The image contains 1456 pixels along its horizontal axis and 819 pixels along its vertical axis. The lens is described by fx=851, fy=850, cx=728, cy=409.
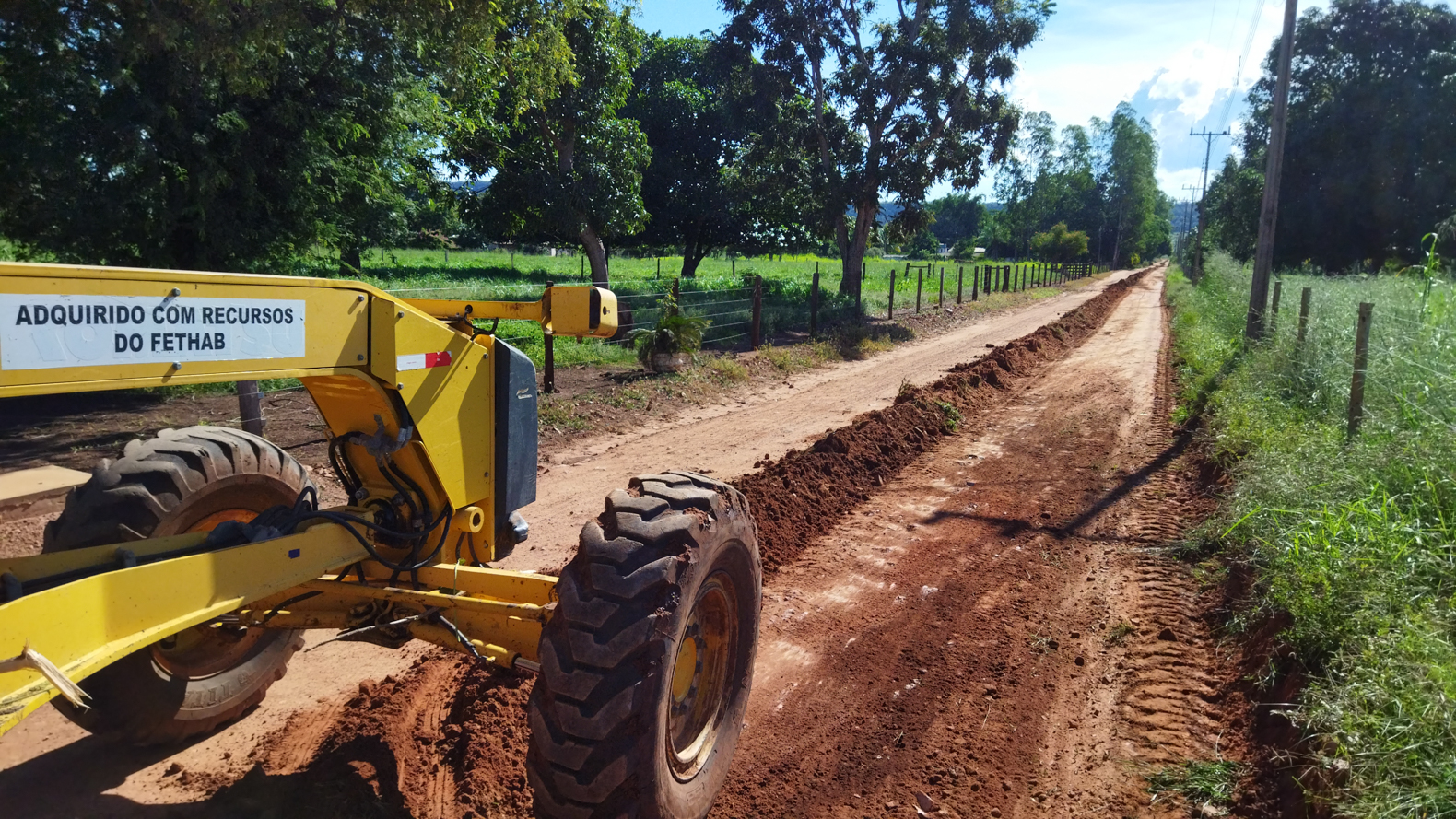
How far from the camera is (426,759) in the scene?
3582 mm

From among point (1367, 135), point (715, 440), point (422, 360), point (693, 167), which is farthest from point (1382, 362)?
point (1367, 135)

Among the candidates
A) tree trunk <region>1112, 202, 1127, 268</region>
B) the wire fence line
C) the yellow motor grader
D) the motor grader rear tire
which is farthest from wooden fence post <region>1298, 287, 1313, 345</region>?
tree trunk <region>1112, 202, 1127, 268</region>

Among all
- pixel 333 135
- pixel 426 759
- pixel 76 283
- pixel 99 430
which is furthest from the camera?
pixel 333 135

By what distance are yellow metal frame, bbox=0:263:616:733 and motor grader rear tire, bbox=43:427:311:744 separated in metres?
0.44

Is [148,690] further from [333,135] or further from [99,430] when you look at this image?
[333,135]

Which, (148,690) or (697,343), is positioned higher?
(697,343)

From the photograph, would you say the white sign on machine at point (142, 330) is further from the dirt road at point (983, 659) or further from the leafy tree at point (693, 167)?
the leafy tree at point (693, 167)

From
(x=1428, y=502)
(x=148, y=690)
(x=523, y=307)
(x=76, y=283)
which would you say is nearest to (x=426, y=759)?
(x=148, y=690)

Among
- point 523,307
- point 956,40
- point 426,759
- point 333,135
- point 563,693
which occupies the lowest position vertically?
point 426,759

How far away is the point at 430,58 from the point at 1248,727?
36.7 ft

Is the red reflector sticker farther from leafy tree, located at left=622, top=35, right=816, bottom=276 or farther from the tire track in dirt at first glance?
leafy tree, located at left=622, top=35, right=816, bottom=276

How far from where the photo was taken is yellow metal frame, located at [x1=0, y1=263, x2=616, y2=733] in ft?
7.05

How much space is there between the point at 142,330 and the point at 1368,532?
18.4ft

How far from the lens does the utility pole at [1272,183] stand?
1362 cm
